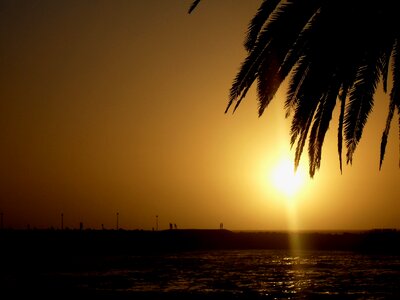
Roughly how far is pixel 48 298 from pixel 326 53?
1518 cm

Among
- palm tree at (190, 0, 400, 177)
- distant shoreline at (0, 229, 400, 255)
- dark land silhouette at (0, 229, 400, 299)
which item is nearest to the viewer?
palm tree at (190, 0, 400, 177)

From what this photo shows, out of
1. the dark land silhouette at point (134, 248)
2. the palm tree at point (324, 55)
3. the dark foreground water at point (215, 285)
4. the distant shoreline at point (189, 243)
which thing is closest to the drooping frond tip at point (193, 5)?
the palm tree at point (324, 55)

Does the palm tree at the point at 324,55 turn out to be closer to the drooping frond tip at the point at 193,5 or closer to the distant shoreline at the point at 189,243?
the drooping frond tip at the point at 193,5

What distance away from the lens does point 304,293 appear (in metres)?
21.8

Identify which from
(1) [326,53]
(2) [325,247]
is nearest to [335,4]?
(1) [326,53]

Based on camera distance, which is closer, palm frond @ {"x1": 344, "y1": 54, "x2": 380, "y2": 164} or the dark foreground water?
palm frond @ {"x1": 344, "y1": 54, "x2": 380, "y2": 164}

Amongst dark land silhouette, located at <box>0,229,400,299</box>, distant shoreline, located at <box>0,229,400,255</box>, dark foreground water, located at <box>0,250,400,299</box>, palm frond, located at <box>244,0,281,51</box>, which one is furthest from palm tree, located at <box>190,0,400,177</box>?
distant shoreline, located at <box>0,229,400,255</box>

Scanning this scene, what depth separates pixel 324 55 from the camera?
8.45 m

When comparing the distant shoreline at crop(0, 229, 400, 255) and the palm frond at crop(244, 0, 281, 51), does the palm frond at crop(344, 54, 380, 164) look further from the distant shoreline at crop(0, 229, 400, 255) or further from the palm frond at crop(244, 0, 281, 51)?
the distant shoreline at crop(0, 229, 400, 255)

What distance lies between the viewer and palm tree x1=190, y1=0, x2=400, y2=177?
8.13 m

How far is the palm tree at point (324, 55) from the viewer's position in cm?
813

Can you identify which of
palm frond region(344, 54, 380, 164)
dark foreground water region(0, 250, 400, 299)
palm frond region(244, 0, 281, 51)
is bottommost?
dark foreground water region(0, 250, 400, 299)

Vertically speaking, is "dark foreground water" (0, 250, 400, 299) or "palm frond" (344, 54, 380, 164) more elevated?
"palm frond" (344, 54, 380, 164)

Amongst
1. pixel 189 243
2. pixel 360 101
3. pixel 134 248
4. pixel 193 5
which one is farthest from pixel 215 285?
pixel 189 243
